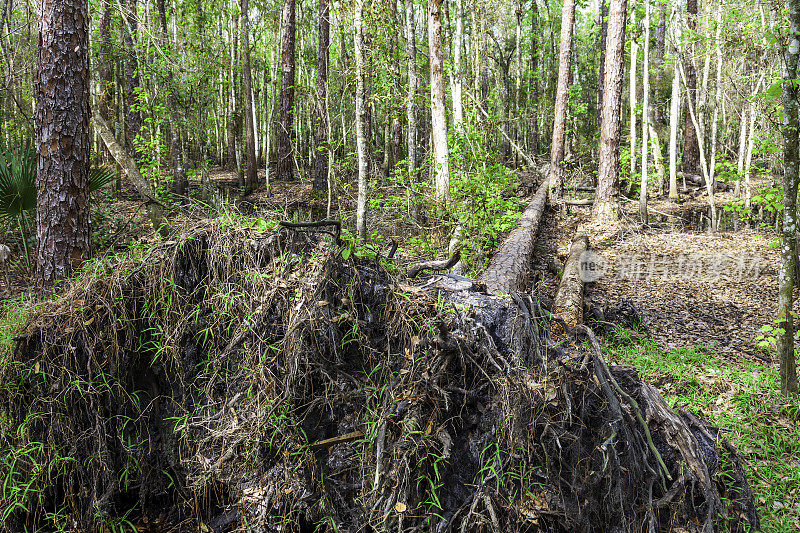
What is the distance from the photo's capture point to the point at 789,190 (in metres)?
4.19

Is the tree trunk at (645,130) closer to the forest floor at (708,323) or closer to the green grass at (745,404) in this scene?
the forest floor at (708,323)

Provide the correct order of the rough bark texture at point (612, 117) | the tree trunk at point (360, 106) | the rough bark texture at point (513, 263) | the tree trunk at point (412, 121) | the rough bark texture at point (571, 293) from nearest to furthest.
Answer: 1. the rough bark texture at point (513, 263)
2. the rough bark texture at point (571, 293)
3. the tree trunk at point (360, 106)
4. the tree trunk at point (412, 121)
5. the rough bark texture at point (612, 117)

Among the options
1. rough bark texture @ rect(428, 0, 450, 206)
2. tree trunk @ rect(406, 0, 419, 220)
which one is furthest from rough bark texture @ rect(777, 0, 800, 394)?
tree trunk @ rect(406, 0, 419, 220)

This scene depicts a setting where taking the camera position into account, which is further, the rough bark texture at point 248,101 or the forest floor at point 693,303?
the rough bark texture at point 248,101

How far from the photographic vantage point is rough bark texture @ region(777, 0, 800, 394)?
3988 millimetres

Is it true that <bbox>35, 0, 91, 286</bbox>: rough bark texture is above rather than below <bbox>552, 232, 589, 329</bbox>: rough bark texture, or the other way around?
above

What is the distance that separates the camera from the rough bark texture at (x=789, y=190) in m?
3.99

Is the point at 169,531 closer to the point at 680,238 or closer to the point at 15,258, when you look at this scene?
the point at 15,258

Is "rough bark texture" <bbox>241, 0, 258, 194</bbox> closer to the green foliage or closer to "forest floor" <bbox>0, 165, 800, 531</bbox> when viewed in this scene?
"forest floor" <bbox>0, 165, 800, 531</bbox>

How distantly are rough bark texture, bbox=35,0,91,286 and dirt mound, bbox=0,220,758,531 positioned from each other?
6.91 feet

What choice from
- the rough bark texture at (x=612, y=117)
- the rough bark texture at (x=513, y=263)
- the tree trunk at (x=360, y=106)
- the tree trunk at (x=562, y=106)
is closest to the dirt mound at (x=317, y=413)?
the rough bark texture at (x=513, y=263)

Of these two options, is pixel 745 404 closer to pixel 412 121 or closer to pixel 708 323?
pixel 708 323

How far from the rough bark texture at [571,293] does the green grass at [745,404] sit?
22.7 inches

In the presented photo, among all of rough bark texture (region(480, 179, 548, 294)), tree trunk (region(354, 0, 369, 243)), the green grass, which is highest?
tree trunk (region(354, 0, 369, 243))
